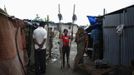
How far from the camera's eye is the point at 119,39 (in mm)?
9273

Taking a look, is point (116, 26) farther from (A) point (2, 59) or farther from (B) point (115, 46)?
(A) point (2, 59)

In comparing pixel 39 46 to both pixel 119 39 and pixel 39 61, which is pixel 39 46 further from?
pixel 119 39

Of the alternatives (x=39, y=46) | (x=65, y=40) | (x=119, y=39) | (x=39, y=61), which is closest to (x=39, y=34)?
(x=39, y=46)

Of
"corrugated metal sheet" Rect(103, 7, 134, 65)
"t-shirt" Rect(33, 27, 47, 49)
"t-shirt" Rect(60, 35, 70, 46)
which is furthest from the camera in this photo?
"t-shirt" Rect(60, 35, 70, 46)

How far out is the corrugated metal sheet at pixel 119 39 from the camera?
819 centimetres

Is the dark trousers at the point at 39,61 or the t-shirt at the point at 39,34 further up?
the t-shirt at the point at 39,34

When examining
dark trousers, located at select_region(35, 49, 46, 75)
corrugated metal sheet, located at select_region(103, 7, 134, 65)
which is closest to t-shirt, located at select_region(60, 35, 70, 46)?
corrugated metal sheet, located at select_region(103, 7, 134, 65)

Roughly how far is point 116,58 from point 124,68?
1357mm

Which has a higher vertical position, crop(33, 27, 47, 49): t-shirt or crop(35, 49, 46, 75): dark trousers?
crop(33, 27, 47, 49): t-shirt

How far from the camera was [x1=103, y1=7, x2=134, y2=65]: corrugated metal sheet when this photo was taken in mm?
8193

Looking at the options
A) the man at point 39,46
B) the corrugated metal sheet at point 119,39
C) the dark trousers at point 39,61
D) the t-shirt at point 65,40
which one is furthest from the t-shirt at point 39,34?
the corrugated metal sheet at point 119,39

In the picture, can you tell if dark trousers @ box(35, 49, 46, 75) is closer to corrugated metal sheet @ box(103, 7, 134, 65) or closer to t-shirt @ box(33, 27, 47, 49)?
t-shirt @ box(33, 27, 47, 49)

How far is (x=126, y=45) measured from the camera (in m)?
8.56

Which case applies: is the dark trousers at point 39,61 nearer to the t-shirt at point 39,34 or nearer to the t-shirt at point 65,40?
the t-shirt at point 39,34
